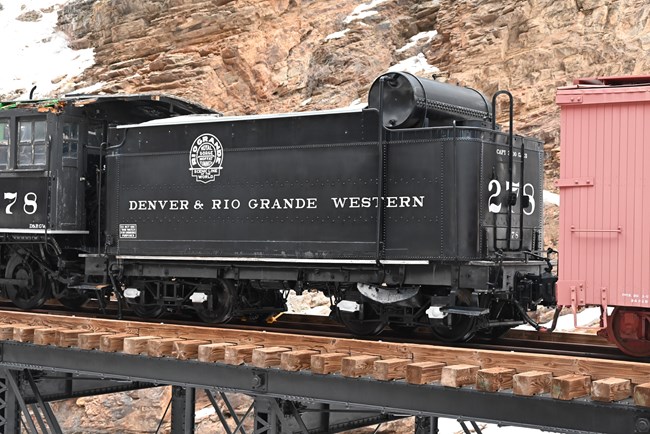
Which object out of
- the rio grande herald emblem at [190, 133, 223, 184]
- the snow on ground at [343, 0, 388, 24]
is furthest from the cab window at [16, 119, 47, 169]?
the snow on ground at [343, 0, 388, 24]

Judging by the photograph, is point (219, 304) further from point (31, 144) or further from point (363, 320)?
point (31, 144)

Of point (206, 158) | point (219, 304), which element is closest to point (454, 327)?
point (219, 304)

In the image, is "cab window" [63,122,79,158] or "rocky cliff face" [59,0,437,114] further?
"rocky cliff face" [59,0,437,114]

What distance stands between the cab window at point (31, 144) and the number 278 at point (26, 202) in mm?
493

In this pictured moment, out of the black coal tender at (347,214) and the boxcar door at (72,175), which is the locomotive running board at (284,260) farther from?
the boxcar door at (72,175)

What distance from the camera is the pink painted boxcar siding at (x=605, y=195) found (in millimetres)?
10305

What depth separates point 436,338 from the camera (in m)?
12.8

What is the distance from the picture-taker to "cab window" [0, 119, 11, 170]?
1609 centimetres

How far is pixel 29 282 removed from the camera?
16.3m

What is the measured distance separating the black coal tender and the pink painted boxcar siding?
5.01 ft

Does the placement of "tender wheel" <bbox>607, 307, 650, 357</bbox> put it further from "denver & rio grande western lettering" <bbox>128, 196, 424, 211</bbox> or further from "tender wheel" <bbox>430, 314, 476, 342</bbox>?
"denver & rio grande western lettering" <bbox>128, 196, 424, 211</bbox>

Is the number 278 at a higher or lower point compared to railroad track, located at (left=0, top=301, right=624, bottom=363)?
higher

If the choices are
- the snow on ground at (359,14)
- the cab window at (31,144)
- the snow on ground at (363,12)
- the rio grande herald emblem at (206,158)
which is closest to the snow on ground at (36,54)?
the snow on ground at (359,14)

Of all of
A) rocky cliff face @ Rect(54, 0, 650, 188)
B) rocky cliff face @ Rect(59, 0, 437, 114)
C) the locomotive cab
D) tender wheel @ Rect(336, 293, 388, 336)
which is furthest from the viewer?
rocky cliff face @ Rect(59, 0, 437, 114)
